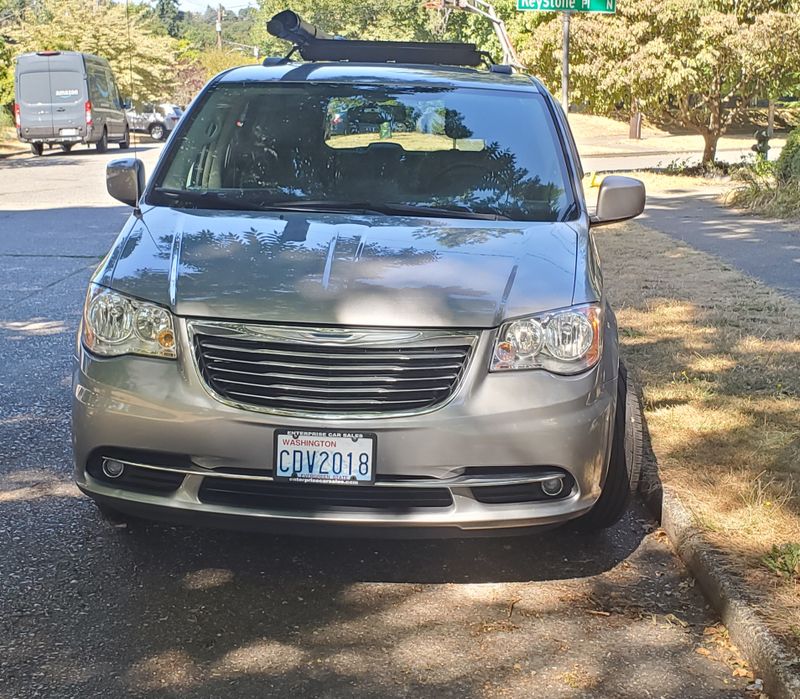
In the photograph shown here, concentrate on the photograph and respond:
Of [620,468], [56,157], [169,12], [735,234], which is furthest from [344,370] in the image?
[169,12]

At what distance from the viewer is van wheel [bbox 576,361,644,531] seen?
414 centimetres

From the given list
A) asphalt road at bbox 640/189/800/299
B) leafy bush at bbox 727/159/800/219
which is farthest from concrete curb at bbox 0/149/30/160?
leafy bush at bbox 727/159/800/219

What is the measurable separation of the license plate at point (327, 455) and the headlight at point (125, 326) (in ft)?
1.64

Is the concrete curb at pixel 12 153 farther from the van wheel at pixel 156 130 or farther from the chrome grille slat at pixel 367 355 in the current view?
the chrome grille slat at pixel 367 355

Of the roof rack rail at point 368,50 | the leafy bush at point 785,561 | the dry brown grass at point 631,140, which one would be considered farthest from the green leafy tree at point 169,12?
the leafy bush at point 785,561

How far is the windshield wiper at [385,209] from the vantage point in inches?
178

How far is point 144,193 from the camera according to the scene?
4.84 meters

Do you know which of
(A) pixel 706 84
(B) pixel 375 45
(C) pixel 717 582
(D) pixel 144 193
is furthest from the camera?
(A) pixel 706 84

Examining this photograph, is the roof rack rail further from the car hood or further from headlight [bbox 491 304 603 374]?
headlight [bbox 491 304 603 374]

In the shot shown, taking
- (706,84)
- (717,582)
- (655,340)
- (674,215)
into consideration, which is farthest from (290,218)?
(706,84)

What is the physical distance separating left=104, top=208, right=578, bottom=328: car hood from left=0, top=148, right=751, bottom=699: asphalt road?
98cm

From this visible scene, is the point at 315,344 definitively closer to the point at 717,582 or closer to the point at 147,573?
the point at 147,573

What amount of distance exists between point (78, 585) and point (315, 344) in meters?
1.21

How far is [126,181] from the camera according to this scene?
495 cm
